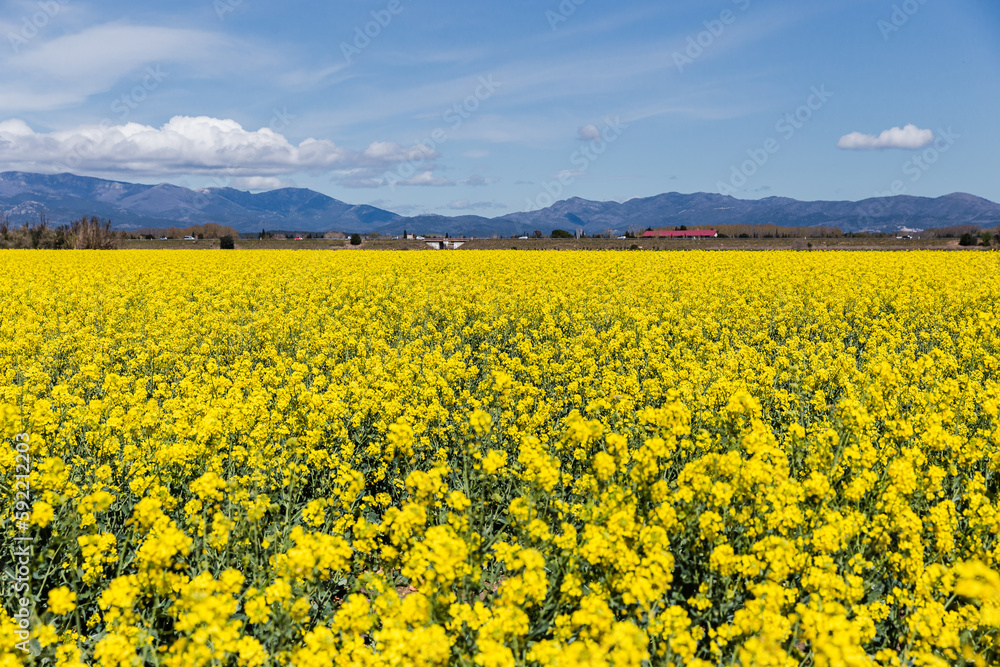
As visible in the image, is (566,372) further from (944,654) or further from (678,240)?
(678,240)

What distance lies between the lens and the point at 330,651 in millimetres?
3273

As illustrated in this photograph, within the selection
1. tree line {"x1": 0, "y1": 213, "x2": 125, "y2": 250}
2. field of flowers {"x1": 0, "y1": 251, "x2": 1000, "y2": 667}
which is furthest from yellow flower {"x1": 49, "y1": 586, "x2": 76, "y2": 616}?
tree line {"x1": 0, "y1": 213, "x2": 125, "y2": 250}

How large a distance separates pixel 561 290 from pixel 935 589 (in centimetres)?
1585

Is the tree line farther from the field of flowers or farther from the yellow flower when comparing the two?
the yellow flower

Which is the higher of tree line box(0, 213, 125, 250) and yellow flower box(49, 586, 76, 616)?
tree line box(0, 213, 125, 250)

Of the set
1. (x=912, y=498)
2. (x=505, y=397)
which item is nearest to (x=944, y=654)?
(x=912, y=498)

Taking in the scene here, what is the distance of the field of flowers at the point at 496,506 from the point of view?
11.9 ft

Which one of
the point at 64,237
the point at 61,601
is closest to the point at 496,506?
the point at 61,601

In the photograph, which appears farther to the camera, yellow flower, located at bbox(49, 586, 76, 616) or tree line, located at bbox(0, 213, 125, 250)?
tree line, located at bbox(0, 213, 125, 250)

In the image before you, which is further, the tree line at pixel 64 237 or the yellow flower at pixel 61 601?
the tree line at pixel 64 237

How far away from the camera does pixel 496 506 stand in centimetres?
645

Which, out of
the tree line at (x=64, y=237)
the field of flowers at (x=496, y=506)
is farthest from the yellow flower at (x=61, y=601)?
the tree line at (x=64, y=237)

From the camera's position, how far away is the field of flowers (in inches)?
142

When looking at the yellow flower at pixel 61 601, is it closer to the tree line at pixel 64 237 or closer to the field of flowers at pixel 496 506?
the field of flowers at pixel 496 506
